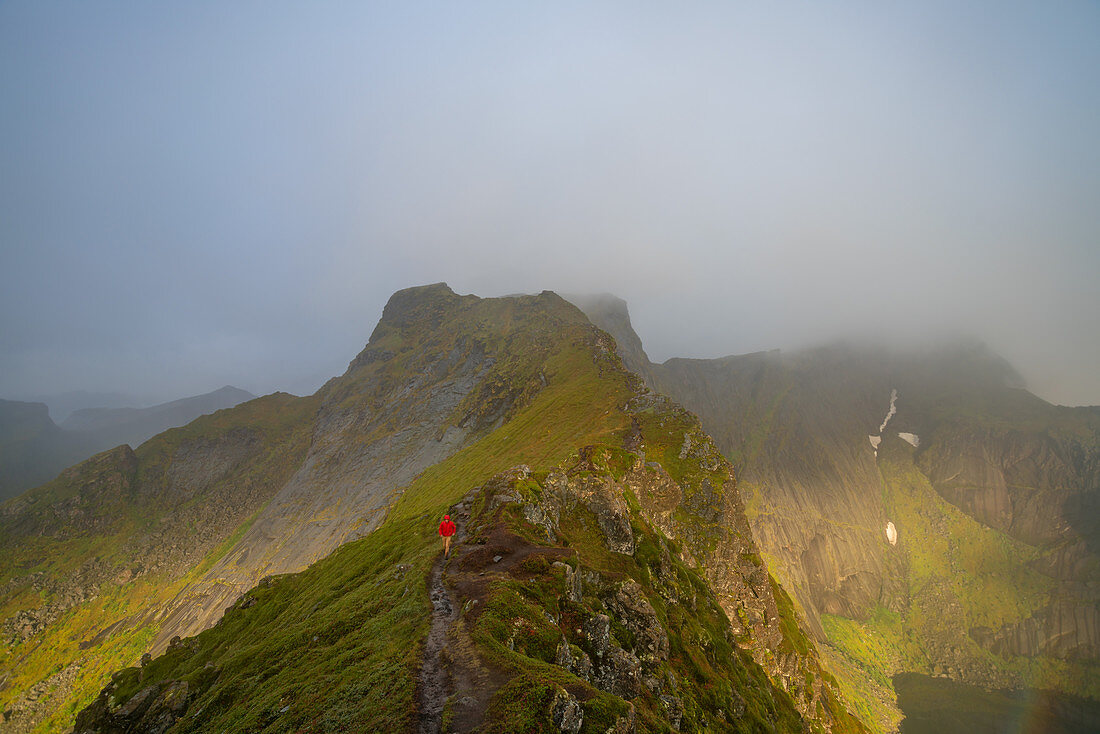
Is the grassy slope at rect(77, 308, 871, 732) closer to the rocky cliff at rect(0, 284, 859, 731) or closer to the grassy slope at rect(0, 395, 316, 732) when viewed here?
the rocky cliff at rect(0, 284, 859, 731)

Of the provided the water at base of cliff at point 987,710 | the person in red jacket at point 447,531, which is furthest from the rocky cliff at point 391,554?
the water at base of cliff at point 987,710

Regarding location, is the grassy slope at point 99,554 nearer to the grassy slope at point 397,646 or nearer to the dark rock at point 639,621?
the grassy slope at point 397,646

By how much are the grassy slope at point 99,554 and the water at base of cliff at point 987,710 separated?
248 metres

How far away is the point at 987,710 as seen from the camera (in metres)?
148

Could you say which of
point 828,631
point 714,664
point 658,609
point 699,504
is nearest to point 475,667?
point 658,609

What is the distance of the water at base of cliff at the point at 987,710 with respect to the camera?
137750mm

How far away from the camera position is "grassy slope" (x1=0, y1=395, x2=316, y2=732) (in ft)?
373

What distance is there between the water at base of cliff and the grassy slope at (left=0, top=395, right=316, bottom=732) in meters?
248

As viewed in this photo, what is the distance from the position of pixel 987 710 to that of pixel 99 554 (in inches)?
13033

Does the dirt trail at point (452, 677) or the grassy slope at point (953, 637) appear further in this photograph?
the grassy slope at point (953, 637)

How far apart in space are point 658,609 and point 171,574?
7453 inches

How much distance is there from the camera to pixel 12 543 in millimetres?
145000

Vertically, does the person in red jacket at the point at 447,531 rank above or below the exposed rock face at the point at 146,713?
above

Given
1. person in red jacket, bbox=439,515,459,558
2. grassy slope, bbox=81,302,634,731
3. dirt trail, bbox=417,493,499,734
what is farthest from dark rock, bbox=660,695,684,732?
person in red jacket, bbox=439,515,459,558
